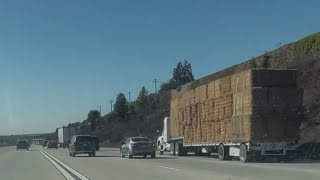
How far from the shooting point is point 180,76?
442 feet

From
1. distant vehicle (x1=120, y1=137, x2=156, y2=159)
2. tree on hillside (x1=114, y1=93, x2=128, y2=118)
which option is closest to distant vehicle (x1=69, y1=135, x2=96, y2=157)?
distant vehicle (x1=120, y1=137, x2=156, y2=159)

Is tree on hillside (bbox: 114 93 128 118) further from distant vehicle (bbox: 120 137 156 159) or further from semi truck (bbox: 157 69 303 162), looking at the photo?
semi truck (bbox: 157 69 303 162)

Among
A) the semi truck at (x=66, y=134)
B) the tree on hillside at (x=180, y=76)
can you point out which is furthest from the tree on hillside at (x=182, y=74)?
the semi truck at (x=66, y=134)

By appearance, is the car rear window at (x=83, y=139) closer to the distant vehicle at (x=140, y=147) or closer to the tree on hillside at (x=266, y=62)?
the distant vehicle at (x=140, y=147)

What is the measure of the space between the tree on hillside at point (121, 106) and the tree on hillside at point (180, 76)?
1016cm

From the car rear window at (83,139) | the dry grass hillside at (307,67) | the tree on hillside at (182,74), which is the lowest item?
the car rear window at (83,139)

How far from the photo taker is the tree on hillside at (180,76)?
134 metres

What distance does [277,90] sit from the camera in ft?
107

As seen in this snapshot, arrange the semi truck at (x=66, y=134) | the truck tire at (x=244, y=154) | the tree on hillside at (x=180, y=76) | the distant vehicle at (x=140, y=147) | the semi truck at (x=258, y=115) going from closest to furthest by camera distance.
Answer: the semi truck at (x=258, y=115), the truck tire at (x=244, y=154), the distant vehicle at (x=140, y=147), the semi truck at (x=66, y=134), the tree on hillside at (x=180, y=76)

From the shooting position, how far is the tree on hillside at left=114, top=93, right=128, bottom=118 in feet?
467

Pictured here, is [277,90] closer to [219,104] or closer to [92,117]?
[219,104]

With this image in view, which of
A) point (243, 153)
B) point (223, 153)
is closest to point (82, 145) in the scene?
point (223, 153)

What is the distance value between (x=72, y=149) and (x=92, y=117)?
12392 centimetres

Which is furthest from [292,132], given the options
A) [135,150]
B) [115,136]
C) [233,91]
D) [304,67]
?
[115,136]
